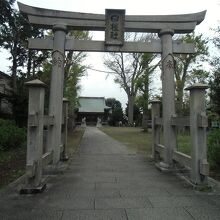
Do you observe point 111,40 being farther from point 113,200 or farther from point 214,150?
point 113,200

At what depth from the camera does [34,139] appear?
6195 mm

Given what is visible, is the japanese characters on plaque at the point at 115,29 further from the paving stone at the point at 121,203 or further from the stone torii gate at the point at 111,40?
the paving stone at the point at 121,203

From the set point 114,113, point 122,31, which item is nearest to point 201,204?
point 122,31

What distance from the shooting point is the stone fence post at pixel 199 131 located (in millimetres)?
6402

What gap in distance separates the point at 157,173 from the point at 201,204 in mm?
3046

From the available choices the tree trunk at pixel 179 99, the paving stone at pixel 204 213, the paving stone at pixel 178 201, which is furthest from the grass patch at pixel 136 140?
the paving stone at pixel 204 213

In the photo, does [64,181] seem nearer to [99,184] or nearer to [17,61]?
[99,184]

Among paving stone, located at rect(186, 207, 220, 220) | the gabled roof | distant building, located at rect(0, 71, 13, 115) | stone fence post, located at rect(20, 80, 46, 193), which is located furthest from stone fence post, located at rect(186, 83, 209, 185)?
the gabled roof

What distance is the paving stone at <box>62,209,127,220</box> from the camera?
457cm

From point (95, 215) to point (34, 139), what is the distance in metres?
2.21

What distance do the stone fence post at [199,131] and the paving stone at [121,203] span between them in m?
1.49

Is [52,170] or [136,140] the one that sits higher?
[136,140]

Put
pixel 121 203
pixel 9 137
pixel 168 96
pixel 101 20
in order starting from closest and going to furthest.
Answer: pixel 121 203 → pixel 168 96 → pixel 101 20 → pixel 9 137

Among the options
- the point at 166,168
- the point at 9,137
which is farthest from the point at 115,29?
the point at 9,137
